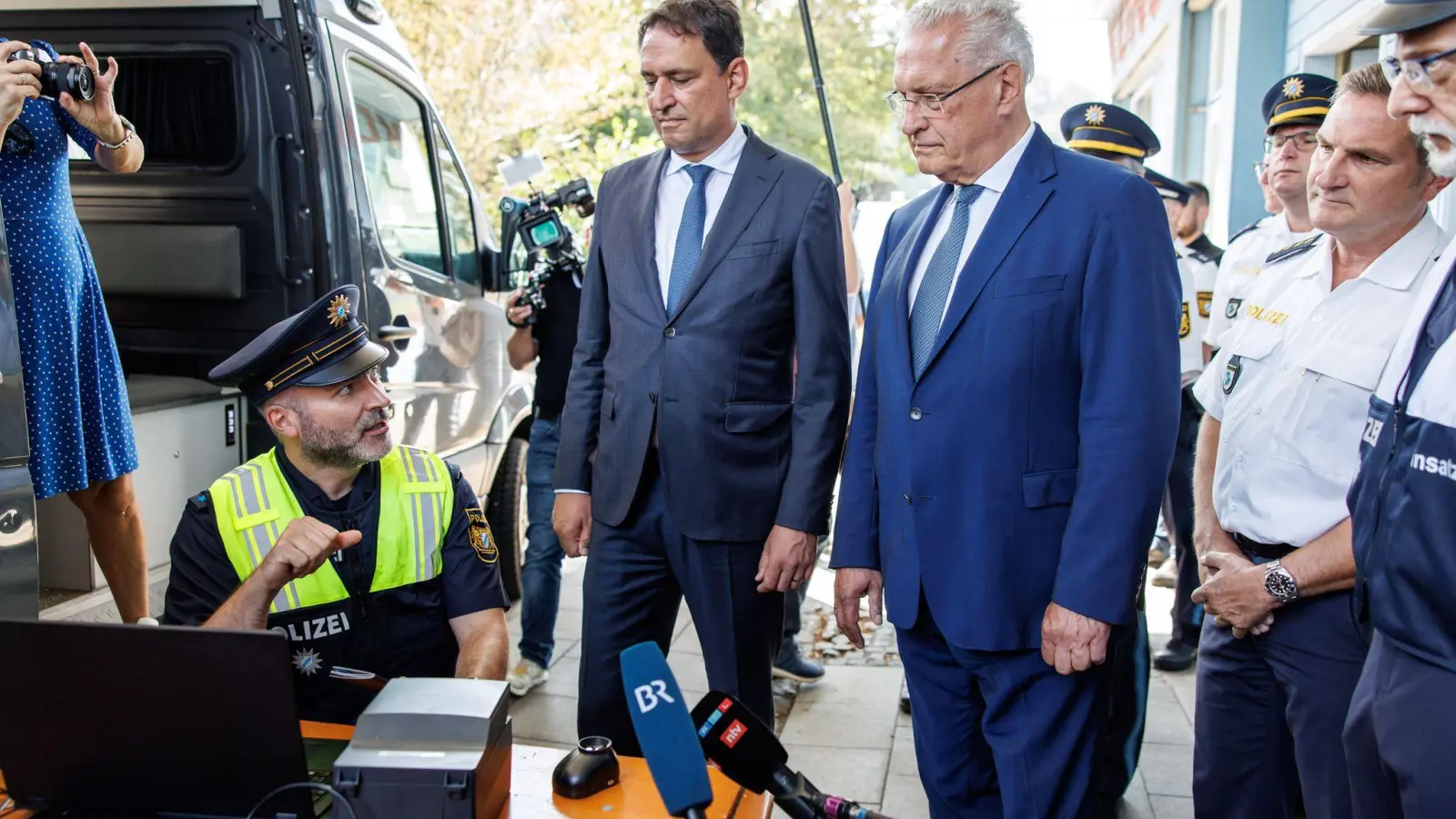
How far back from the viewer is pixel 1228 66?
8.07m

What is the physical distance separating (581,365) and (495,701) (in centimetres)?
152

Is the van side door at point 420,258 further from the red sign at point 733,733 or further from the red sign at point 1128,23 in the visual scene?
the red sign at point 1128,23

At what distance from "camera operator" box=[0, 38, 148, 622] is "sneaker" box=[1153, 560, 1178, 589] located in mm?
4594

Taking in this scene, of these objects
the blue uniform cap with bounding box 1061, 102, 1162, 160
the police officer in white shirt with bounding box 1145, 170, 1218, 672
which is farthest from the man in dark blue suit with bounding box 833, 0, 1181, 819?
the police officer in white shirt with bounding box 1145, 170, 1218, 672

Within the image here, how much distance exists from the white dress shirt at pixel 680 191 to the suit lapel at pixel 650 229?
0.02 m

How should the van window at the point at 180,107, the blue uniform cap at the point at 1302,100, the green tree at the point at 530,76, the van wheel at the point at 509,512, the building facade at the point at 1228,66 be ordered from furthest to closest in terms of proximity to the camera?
the green tree at the point at 530,76, the building facade at the point at 1228,66, the van wheel at the point at 509,512, the van window at the point at 180,107, the blue uniform cap at the point at 1302,100

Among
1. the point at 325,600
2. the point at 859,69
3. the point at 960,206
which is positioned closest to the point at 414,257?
the point at 325,600

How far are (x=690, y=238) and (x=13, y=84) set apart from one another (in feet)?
5.10

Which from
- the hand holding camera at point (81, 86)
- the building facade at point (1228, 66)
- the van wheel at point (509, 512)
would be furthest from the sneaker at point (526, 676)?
the building facade at point (1228, 66)

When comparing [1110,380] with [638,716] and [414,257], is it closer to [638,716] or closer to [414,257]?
[638,716]

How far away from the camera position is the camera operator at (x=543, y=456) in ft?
14.5

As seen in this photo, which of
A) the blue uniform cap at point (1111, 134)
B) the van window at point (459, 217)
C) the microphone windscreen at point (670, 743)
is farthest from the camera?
the van window at point (459, 217)

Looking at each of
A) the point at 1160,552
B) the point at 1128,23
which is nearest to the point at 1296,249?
the point at 1160,552

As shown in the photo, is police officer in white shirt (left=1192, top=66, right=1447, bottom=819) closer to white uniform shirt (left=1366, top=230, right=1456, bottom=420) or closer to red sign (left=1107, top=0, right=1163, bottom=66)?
white uniform shirt (left=1366, top=230, right=1456, bottom=420)
